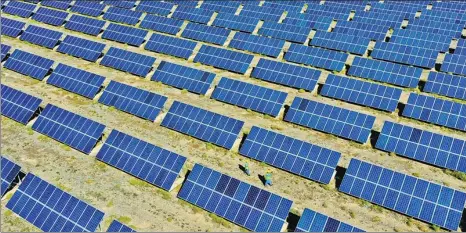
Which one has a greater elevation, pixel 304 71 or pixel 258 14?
pixel 258 14

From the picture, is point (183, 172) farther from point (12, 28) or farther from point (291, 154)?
point (12, 28)

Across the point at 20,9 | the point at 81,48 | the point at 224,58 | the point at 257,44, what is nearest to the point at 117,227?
the point at 224,58

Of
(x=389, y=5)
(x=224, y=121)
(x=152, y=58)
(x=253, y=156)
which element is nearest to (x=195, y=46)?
(x=152, y=58)

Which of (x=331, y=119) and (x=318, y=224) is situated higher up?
(x=331, y=119)

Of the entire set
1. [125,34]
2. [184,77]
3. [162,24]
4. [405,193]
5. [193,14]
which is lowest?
[405,193]

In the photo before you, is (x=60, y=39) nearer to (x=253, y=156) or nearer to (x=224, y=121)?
(x=224, y=121)

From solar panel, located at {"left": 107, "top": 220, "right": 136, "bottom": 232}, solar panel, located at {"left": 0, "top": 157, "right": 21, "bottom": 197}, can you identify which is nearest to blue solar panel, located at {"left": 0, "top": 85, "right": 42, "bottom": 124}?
solar panel, located at {"left": 0, "top": 157, "right": 21, "bottom": 197}

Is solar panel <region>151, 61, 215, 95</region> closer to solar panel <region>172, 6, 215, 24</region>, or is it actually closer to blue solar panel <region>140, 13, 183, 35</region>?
blue solar panel <region>140, 13, 183, 35</region>
